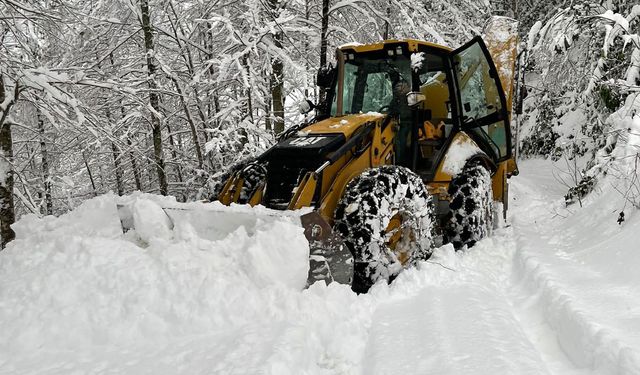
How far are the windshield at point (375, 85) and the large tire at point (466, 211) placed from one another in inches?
43.9

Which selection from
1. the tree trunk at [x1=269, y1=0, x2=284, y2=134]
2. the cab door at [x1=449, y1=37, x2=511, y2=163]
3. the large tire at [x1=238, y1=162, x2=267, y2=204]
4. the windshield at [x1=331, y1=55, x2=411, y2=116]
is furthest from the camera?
the tree trunk at [x1=269, y1=0, x2=284, y2=134]

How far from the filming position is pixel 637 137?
20.6ft

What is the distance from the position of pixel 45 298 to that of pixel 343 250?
6.91ft

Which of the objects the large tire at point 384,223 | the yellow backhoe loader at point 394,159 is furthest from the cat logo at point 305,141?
the large tire at point 384,223

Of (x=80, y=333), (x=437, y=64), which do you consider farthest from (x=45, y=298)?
(x=437, y=64)

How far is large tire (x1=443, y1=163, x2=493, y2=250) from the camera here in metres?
5.80

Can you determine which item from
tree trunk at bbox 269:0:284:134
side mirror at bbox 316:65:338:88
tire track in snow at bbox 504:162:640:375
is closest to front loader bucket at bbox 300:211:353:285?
tire track in snow at bbox 504:162:640:375

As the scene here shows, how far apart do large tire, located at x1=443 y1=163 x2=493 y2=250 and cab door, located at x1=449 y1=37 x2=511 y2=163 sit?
2.81ft

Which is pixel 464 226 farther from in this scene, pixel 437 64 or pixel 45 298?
pixel 45 298

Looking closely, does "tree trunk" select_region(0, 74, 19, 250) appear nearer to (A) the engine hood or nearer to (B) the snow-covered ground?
(B) the snow-covered ground

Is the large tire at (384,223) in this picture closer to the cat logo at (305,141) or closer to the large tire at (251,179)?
the cat logo at (305,141)

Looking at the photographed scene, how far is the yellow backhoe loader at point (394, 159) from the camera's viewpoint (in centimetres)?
444

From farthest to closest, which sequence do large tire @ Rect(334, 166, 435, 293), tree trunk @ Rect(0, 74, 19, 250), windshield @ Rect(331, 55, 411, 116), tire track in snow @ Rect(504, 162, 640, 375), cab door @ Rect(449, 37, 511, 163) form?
1. cab door @ Rect(449, 37, 511, 163)
2. windshield @ Rect(331, 55, 411, 116)
3. tree trunk @ Rect(0, 74, 19, 250)
4. large tire @ Rect(334, 166, 435, 293)
5. tire track in snow @ Rect(504, 162, 640, 375)

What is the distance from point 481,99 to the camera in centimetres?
680
